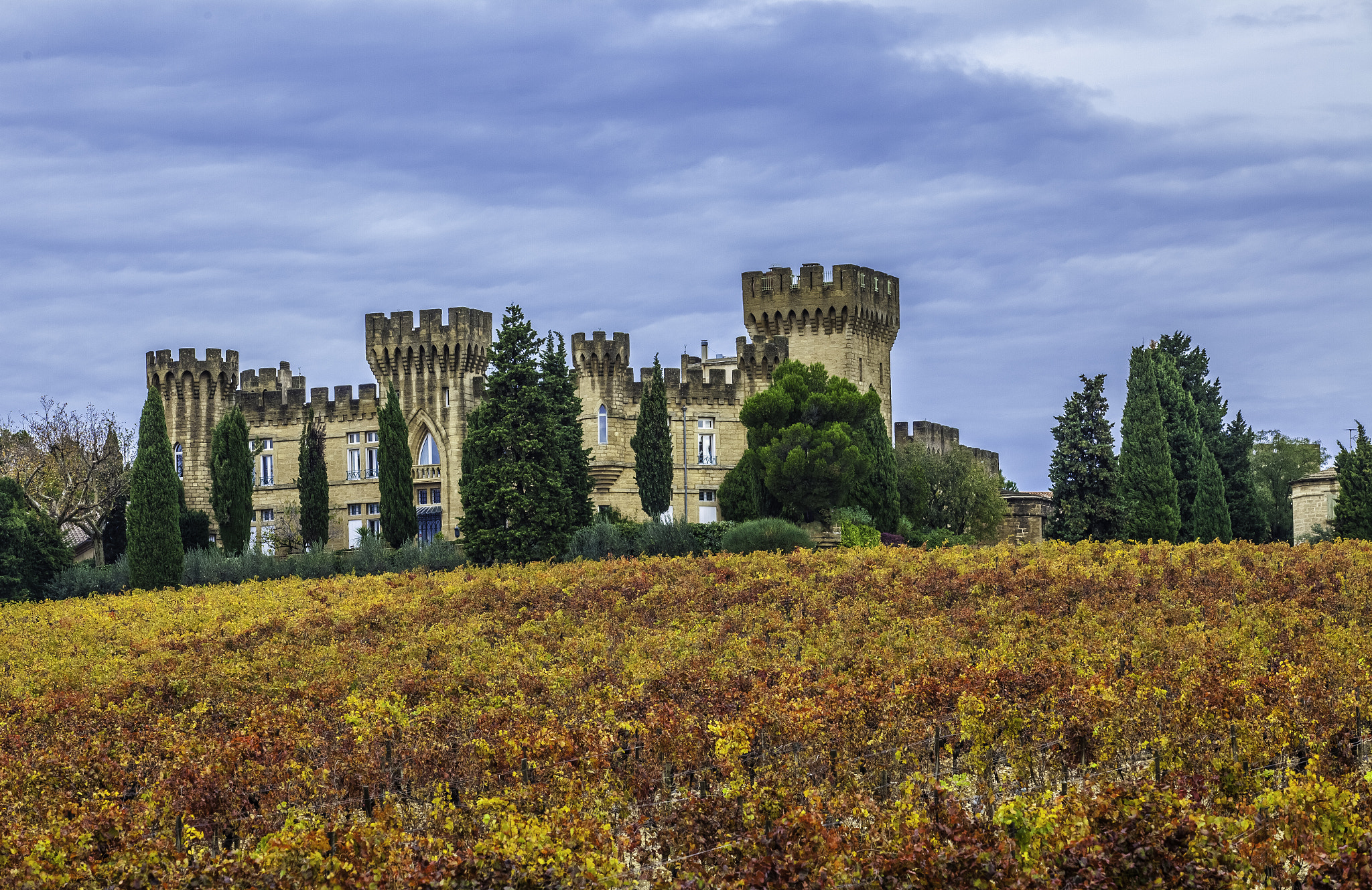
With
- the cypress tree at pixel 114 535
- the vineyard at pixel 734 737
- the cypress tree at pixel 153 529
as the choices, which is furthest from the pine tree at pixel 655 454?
the vineyard at pixel 734 737

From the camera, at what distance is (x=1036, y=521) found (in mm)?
61250

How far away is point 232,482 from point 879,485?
68.1 ft

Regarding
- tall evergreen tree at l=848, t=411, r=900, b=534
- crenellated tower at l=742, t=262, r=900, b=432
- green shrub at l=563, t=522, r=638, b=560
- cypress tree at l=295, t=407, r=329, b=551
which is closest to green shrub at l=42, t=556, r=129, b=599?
green shrub at l=563, t=522, r=638, b=560

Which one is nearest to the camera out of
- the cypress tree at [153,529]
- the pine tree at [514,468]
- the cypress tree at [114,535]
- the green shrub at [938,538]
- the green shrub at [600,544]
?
the cypress tree at [153,529]

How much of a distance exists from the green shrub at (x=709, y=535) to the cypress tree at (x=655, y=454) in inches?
296

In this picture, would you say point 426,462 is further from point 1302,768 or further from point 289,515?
point 1302,768

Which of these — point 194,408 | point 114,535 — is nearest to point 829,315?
point 194,408

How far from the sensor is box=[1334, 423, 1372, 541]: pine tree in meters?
42.3

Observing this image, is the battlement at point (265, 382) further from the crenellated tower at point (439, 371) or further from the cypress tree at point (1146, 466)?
the cypress tree at point (1146, 466)

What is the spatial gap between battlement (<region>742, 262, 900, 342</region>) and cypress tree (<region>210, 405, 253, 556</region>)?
729 inches

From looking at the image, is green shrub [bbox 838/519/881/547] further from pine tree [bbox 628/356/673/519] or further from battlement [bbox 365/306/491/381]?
battlement [bbox 365/306/491/381]

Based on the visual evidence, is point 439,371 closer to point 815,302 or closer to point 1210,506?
point 815,302

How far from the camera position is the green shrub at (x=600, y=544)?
35.8 meters

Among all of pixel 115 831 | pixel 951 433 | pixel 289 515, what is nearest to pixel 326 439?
pixel 289 515
